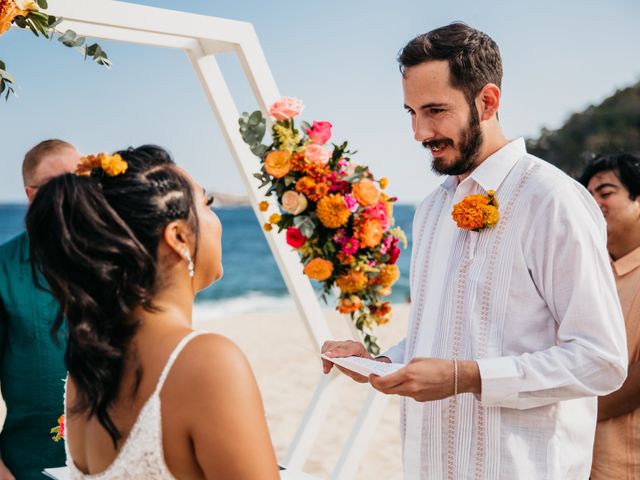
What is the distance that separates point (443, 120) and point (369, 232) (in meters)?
0.98

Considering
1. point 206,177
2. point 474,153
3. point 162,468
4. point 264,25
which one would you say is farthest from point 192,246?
point 264,25

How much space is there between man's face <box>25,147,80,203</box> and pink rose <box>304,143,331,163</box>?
106 centimetres

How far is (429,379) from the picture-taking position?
2135mm

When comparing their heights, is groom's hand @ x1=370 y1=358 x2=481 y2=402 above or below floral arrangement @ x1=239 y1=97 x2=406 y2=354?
below

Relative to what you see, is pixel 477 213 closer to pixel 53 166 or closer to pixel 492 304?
pixel 492 304

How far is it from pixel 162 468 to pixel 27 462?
1920mm

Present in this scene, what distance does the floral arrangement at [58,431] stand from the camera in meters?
2.97

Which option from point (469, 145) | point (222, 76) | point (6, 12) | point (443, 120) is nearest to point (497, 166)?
point (469, 145)

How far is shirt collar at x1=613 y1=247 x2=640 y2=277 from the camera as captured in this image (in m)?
3.12

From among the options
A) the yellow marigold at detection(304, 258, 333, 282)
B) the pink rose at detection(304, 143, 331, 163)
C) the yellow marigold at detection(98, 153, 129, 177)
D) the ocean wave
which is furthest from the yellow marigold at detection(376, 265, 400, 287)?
the ocean wave

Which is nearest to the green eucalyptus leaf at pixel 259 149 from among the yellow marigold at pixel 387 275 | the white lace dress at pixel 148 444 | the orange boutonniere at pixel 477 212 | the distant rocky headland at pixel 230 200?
the yellow marigold at pixel 387 275

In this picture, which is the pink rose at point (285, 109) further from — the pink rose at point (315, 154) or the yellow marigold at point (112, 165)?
the yellow marigold at point (112, 165)

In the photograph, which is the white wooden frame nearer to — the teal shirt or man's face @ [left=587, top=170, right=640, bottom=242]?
the teal shirt

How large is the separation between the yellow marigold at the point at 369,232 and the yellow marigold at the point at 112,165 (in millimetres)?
1830
